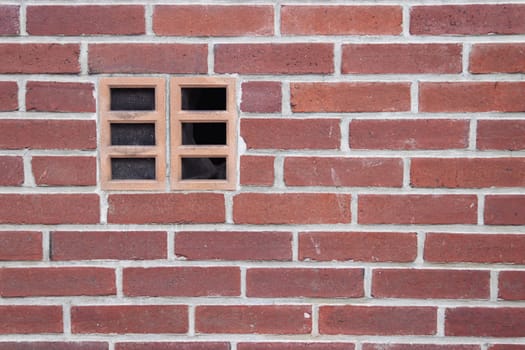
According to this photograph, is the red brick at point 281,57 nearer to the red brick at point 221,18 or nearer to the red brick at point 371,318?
the red brick at point 221,18

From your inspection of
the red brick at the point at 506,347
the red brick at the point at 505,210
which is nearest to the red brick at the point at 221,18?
the red brick at the point at 505,210

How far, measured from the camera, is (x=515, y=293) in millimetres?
1383

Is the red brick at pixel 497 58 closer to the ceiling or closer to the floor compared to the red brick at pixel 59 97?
closer to the ceiling

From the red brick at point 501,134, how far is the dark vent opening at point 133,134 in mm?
831

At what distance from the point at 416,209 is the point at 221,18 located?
687 mm

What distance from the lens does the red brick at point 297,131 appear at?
1363mm

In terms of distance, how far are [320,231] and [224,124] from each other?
368 mm

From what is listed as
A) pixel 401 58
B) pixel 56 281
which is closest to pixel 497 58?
pixel 401 58

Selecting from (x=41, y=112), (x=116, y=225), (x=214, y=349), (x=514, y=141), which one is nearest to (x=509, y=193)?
(x=514, y=141)

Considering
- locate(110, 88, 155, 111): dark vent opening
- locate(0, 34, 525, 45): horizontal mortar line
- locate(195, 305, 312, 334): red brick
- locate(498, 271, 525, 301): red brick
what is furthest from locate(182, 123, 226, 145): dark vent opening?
locate(498, 271, 525, 301): red brick

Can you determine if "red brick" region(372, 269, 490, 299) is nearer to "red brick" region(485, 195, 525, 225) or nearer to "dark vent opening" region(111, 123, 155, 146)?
"red brick" region(485, 195, 525, 225)

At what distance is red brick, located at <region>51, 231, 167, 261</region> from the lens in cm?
138

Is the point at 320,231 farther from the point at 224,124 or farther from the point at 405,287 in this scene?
the point at 224,124

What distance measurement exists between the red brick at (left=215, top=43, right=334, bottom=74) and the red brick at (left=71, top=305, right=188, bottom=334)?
2.13ft
